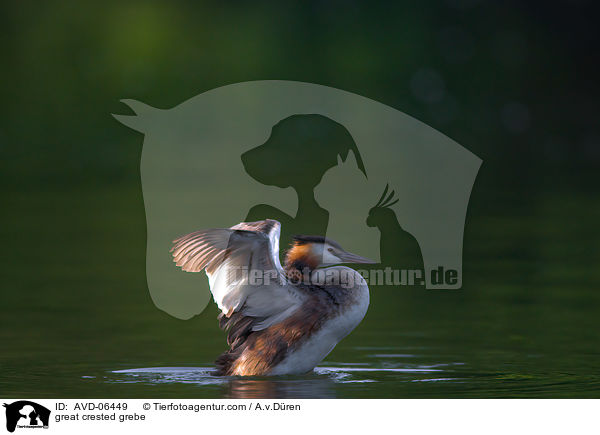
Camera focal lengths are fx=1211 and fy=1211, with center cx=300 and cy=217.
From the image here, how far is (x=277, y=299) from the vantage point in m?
8.47

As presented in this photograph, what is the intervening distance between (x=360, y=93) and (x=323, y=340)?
29583 millimetres

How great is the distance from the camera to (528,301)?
11672 mm

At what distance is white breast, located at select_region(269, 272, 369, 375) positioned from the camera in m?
8.41

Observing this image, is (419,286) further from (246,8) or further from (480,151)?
(246,8)

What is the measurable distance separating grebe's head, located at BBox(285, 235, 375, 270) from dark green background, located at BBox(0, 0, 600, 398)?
2.57 ft

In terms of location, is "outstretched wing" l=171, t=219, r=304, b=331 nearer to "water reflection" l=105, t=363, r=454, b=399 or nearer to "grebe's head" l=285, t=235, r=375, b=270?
"grebe's head" l=285, t=235, r=375, b=270

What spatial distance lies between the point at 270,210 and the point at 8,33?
2293 centimetres
